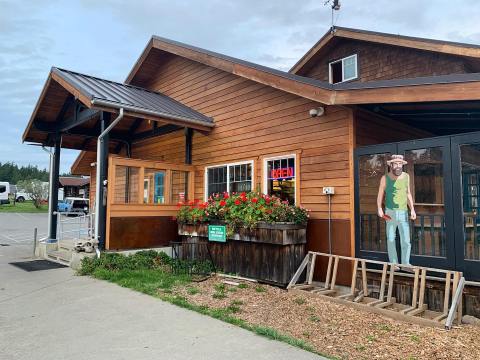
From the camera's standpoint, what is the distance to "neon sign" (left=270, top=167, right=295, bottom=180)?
8469mm

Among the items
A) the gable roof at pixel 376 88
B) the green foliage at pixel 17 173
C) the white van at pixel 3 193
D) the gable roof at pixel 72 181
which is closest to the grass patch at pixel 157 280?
the gable roof at pixel 376 88

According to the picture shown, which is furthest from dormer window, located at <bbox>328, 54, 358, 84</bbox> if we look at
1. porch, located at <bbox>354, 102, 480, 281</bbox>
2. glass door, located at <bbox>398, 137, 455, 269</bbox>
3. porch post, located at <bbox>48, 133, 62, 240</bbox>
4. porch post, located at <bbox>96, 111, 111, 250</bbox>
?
porch post, located at <bbox>48, 133, 62, 240</bbox>

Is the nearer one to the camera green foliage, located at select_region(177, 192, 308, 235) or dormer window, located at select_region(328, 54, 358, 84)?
green foliage, located at select_region(177, 192, 308, 235)

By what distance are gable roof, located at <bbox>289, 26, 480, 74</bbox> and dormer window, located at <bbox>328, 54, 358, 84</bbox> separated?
729 millimetres

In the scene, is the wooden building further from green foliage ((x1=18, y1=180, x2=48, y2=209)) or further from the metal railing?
green foliage ((x1=18, y1=180, x2=48, y2=209))

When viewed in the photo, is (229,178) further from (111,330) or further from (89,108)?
(111,330)

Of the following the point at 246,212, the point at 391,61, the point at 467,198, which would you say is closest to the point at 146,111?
the point at 246,212

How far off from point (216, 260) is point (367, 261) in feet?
11.3

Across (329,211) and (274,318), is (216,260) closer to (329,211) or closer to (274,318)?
(329,211)

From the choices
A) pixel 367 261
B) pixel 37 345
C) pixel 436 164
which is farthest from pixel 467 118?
pixel 37 345

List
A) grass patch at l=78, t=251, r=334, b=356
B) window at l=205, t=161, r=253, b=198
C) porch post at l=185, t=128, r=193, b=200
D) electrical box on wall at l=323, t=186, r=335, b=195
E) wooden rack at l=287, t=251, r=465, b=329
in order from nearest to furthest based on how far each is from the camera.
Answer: grass patch at l=78, t=251, r=334, b=356 < wooden rack at l=287, t=251, r=465, b=329 < electrical box on wall at l=323, t=186, r=335, b=195 < window at l=205, t=161, r=253, b=198 < porch post at l=185, t=128, r=193, b=200

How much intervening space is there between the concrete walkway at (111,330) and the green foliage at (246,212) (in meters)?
2.50

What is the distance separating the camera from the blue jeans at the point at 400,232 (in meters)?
6.44

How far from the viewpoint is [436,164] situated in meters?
6.20
